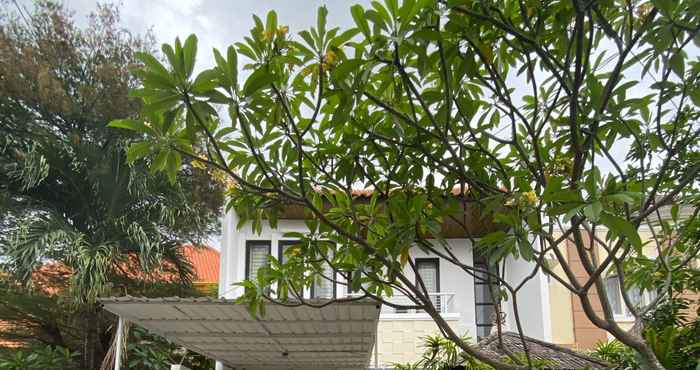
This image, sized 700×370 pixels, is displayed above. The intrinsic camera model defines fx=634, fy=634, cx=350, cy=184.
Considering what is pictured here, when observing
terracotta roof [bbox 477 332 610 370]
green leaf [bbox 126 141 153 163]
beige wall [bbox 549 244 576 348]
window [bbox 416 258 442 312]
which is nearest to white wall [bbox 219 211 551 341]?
window [bbox 416 258 442 312]

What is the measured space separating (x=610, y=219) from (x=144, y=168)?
35.0 ft

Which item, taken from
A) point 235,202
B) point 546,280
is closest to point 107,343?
point 546,280

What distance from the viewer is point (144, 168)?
11.8 metres

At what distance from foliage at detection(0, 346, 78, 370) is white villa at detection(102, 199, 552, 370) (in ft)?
10.3

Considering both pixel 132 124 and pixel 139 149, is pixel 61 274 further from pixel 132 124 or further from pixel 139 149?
pixel 132 124

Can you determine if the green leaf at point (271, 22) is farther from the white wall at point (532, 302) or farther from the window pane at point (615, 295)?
the window pane at point (615, 295)

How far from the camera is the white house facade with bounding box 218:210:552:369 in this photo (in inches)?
480

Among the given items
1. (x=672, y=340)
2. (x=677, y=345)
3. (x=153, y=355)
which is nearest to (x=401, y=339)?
(x=153, y=355)

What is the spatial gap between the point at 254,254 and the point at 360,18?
35.3 feet

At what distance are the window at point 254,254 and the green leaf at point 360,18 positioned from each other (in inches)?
415

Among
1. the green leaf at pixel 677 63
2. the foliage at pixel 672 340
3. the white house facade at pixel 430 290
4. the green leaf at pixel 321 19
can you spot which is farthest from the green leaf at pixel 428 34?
the white house facade at pixel 430 290

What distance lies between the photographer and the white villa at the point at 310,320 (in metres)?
6.06

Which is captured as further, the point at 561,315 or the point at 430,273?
the point at 430,273

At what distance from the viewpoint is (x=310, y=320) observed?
6.47m
